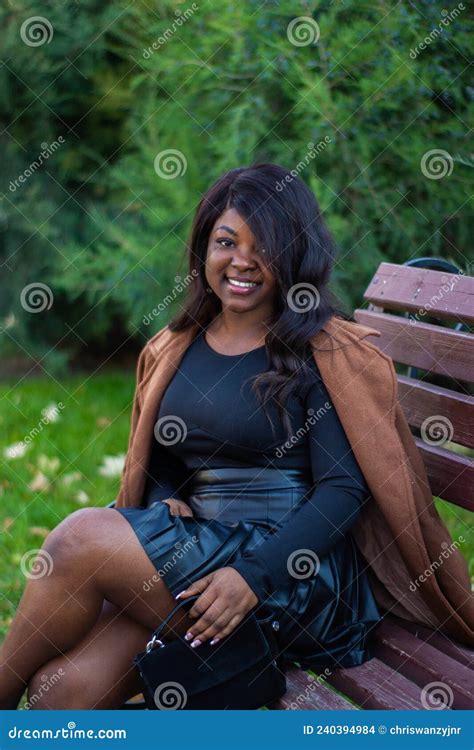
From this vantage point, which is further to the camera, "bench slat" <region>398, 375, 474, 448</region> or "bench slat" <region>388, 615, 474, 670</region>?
"bench slat" <region>398, 375, 474, 448</region>

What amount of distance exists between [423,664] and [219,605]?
49 centimetres

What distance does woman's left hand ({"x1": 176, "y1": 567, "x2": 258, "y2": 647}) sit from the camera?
223cm

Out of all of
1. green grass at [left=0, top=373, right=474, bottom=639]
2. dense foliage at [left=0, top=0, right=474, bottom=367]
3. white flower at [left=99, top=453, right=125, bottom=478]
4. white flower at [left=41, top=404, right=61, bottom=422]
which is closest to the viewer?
dense foliage at [left=0, top=0, right=474, bottom=367]

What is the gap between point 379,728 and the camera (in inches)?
86.9

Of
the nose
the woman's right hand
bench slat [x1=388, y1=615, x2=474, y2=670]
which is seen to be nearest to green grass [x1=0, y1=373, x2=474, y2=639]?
the woman's right hand

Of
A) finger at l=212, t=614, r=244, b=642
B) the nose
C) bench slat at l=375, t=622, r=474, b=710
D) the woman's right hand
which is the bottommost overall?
finger at l=212, t=614, r=244, b=642

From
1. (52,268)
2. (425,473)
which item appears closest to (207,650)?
(425,473)

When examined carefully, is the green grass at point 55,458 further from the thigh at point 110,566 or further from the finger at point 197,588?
the finger at point 197,588

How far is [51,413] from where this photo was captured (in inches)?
223

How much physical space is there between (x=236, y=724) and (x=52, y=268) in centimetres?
457

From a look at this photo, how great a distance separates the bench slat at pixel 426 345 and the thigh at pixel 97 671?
0.96m

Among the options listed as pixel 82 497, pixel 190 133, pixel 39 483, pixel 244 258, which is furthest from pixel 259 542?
pixel 190 133

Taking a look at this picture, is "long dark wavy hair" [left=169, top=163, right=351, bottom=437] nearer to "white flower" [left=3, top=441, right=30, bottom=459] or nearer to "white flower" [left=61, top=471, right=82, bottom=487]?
"white flower" [left=61, top=471, right=82, bottom=487]

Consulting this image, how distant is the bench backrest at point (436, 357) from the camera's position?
257cm
